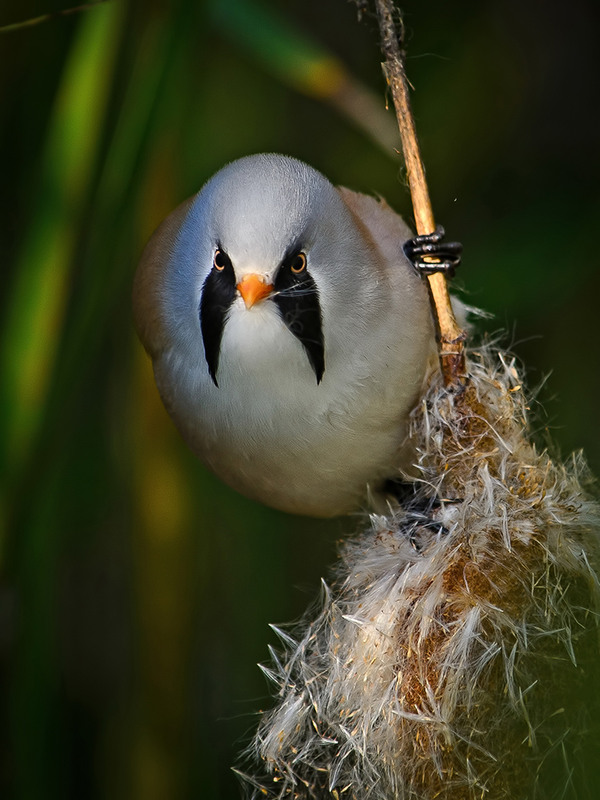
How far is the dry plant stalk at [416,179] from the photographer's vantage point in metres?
1.35

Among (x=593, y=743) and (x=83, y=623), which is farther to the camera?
(x=83, y=623)

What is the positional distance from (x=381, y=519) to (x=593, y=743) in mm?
559

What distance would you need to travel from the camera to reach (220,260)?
146 cm

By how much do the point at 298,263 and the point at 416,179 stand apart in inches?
8.3

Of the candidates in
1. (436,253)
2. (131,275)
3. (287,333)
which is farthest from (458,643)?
(131,275)

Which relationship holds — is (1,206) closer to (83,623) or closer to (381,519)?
(83,623)

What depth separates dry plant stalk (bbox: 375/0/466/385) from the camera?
135cm

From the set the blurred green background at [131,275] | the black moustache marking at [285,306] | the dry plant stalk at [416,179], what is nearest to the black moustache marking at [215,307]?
the black moustache marking at [285,306]

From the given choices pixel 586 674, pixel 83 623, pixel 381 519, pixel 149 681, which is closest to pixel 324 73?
pixel 381 519

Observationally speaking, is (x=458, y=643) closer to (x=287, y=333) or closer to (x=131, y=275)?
(x=287, y=333)

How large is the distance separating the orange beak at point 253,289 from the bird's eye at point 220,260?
0.07 metres

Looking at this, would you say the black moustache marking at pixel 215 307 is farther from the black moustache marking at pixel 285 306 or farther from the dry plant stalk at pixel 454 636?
the dry plant stalk at pixel 454 636

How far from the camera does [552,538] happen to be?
4.34 ft

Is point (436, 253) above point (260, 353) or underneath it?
above
